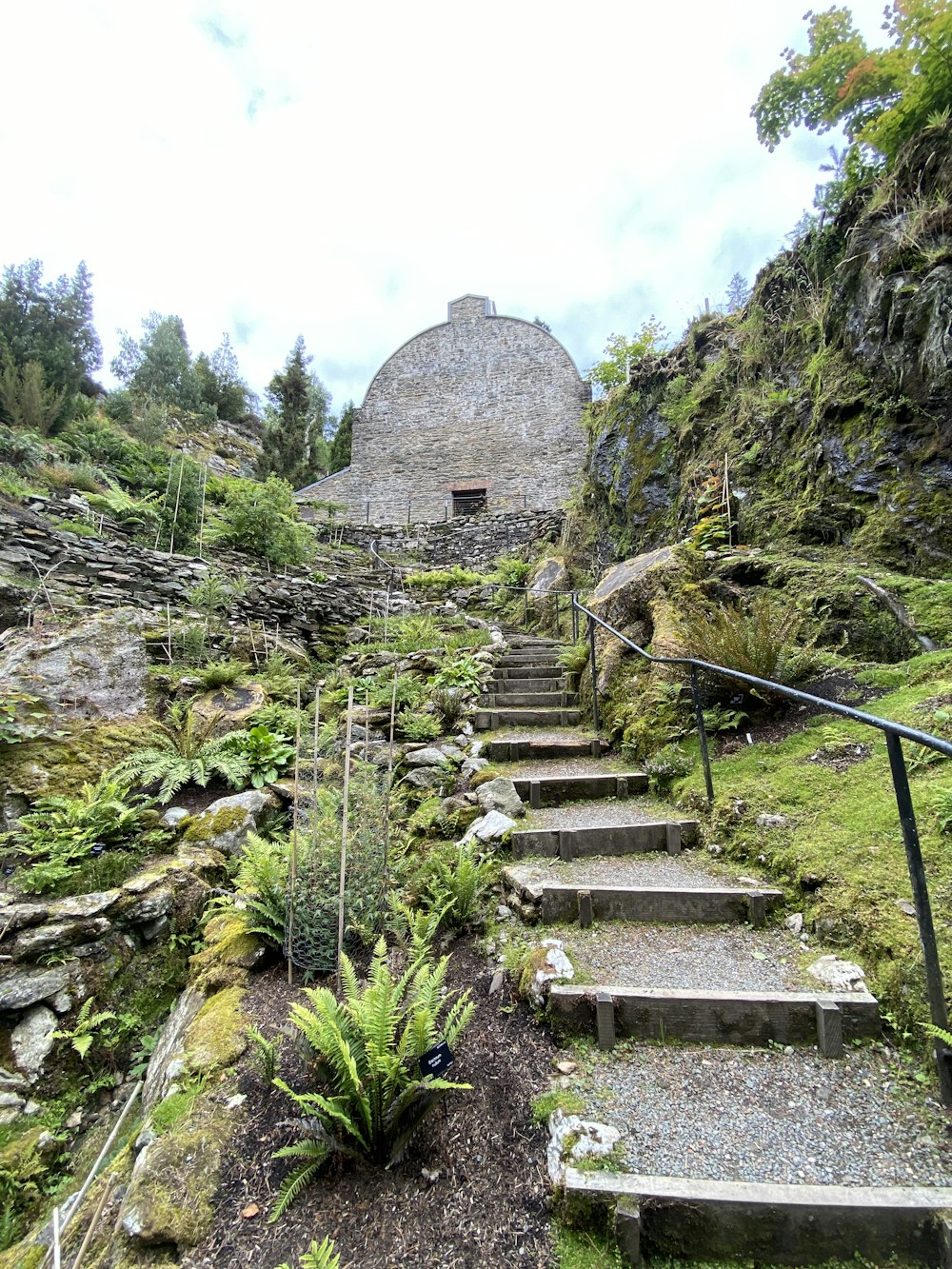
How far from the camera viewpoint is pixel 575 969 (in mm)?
2170

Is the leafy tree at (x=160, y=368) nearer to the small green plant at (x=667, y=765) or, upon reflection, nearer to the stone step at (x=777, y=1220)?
the small green plant at (x=667, y=765)

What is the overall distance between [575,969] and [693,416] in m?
6.92

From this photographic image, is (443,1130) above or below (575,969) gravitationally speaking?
below

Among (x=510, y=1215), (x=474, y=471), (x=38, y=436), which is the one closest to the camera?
(x=510, y=1215)

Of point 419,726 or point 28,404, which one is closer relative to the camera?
point 419,726

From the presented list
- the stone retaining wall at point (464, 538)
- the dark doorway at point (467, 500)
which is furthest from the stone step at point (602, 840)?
the dark doorway at point (467, 500)

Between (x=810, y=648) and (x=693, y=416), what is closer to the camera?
(x=810, y=648)

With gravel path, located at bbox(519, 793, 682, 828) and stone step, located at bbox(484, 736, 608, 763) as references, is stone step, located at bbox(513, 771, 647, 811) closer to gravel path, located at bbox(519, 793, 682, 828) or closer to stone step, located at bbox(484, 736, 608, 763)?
gravel path, located at bbox(519, 793, 682, 828)

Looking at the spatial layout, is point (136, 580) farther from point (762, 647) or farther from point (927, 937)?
point (927, 937)

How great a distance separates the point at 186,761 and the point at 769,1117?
4.79 metres

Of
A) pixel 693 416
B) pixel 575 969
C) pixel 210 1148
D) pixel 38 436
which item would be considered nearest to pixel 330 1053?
pixel 210 1148

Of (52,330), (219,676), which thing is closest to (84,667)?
(219,676)

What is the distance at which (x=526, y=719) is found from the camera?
17.5 ft

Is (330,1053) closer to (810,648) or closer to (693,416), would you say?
(810,648)
